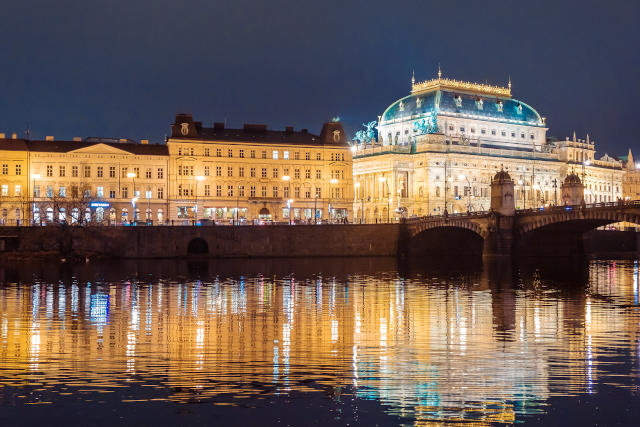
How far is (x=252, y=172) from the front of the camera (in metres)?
146

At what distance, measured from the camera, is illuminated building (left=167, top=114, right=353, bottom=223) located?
14150 centimetres

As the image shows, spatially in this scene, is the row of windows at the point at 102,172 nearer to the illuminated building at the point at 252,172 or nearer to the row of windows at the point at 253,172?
the illuminated building at the point at 252,172

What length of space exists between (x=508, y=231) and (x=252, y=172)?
168ft

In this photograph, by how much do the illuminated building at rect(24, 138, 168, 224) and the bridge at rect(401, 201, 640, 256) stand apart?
3994cm

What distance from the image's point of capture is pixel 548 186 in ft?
573

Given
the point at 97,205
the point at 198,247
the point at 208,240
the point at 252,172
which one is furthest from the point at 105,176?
the point at 208,240

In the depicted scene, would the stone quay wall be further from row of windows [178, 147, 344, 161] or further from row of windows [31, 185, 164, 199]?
row of windows [178, 147, 344, 161]

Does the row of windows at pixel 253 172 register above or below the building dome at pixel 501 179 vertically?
above

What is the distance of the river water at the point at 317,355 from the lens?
22344 mm

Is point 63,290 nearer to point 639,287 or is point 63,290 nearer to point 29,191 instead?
point 639,287

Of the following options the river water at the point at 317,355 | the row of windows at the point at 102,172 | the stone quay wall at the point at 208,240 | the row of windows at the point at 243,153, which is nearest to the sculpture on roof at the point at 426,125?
the row of windows at the point at 243,153

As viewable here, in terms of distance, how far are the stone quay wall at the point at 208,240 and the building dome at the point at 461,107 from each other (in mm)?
54923

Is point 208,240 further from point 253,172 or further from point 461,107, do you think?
point 461,107

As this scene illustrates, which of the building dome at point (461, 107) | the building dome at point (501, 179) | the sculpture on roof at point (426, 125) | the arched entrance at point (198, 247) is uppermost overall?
the building dome at point (461, 107)
